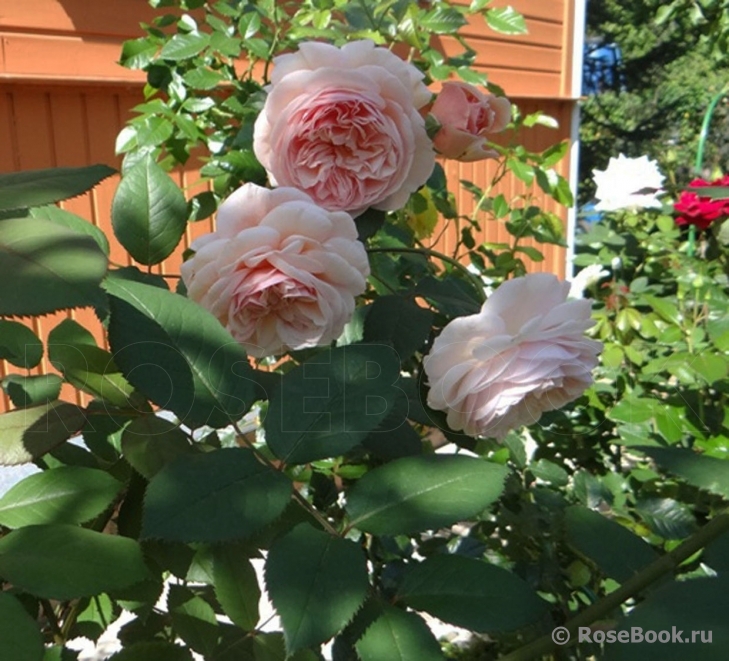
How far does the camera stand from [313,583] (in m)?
0.48

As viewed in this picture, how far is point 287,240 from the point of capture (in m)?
0.63

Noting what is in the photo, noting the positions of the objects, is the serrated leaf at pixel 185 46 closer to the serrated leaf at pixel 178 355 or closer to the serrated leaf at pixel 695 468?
the serrated leaf at pixel 178 355

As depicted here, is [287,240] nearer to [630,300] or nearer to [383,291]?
[383,291]

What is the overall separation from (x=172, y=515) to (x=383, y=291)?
85 cm

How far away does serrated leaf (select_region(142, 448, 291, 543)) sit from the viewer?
1.55ft

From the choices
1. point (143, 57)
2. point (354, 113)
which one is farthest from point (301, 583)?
point (143, 57)

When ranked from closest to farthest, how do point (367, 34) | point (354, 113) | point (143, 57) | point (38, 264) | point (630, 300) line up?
point (38, 264)
point (354, 113)
point (367, 34)
point (143, 57)
point (630, 300)

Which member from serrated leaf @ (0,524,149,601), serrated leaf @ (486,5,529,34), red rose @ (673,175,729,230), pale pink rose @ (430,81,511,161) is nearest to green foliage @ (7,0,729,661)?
serrated leaf @ (0,524,149,601)

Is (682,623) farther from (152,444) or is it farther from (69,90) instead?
(69,90)

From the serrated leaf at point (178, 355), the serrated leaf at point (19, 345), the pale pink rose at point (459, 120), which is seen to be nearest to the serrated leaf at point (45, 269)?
the serrated leaf at point (178, 355)

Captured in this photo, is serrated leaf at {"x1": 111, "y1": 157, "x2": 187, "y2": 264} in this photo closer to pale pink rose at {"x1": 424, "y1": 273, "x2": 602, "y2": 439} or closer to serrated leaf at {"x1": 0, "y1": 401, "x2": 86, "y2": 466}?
serrated leaf at {"x1": 0, "y1": 401, "x2": 86, "y2": 466}

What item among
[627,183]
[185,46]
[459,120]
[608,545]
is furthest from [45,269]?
[627,183]

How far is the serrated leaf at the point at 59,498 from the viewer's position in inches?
22.7

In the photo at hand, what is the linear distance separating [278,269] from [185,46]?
1.16 meters
